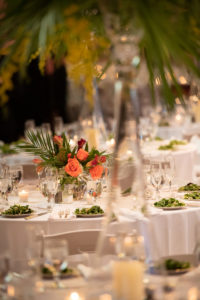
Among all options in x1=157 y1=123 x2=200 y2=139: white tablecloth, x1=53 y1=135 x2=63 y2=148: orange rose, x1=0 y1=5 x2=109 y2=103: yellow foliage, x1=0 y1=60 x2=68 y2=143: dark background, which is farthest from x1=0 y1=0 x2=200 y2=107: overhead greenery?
x1=0 y1=60 x2=68 y2=143: dark background

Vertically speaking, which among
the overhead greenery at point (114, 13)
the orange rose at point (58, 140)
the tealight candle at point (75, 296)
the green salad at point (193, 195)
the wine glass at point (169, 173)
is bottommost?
the tealight candle at point (75, 296)

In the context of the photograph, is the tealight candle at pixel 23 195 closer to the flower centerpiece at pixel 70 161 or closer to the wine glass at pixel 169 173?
the flower centerpiece at pixel 70 161

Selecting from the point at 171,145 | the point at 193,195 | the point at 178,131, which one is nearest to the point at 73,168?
the point at 193,195

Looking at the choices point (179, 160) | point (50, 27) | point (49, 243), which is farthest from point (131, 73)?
point (179, 160)

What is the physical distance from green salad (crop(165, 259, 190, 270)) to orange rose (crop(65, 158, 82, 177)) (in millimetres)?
1554

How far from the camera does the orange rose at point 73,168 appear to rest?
3879 millimetres

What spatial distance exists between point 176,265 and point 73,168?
1.61 metres

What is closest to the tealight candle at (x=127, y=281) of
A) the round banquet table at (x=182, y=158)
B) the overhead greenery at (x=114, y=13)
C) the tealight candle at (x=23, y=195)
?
the overhead greenery at (x=114, y=13)

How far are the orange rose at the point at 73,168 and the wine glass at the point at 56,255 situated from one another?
158 cm

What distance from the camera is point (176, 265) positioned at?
2383 mm

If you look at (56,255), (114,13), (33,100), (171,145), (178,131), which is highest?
(33,100)

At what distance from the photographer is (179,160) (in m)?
6.52

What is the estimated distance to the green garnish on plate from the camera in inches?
93.3

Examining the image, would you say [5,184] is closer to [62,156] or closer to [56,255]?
[62,156]
